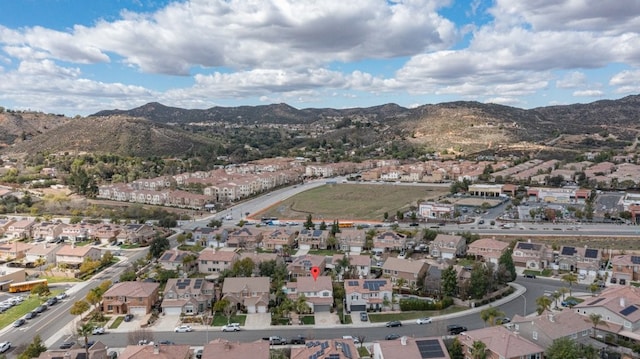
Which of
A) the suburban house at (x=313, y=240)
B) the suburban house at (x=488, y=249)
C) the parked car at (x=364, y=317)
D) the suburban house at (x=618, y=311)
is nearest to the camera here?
the suburban house at (x=618, y=311)

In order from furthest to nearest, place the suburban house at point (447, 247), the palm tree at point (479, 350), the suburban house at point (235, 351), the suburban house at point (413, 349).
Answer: the suburban house at point (447, 247) → the suburban house at point (235, 351) → the palm tree at point (479, 350) → the suburban house at point (413, 349)

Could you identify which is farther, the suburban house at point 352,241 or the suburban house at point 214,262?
the suburban house at point 352,241

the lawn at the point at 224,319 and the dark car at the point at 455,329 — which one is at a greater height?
the dark car at the point at 455,329

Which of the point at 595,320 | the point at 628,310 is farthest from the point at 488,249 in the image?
the point at 595,320

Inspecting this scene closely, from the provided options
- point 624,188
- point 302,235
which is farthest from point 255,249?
point 624,188

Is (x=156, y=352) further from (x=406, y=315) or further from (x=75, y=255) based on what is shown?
(x=75, y=255)

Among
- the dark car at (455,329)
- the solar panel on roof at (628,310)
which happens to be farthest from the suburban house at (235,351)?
the solar panel on roof at (628,310)

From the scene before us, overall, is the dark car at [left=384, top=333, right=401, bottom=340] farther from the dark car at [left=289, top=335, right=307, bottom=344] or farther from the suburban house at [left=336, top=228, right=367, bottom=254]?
the suburban house at [left=336, top=228, right=367, bottom=254]

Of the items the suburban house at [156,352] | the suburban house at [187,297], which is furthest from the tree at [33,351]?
the suburban house at [187,297]

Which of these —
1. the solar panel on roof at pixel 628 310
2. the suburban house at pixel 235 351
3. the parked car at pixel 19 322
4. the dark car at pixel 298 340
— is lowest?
the parked car at pixel 19 322

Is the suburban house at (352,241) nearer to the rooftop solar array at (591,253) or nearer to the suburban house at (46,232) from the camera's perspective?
the rooftop solar array at (591,253)
